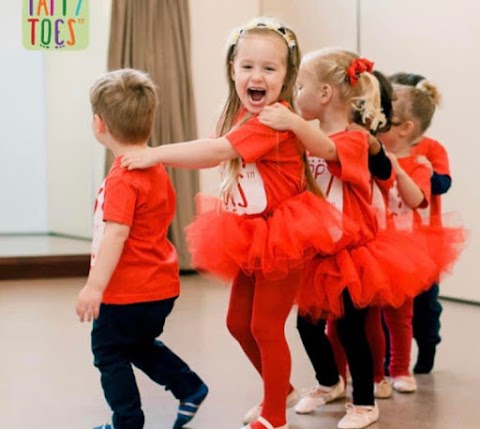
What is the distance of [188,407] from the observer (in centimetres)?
246

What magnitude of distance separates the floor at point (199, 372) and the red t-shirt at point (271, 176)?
65cm

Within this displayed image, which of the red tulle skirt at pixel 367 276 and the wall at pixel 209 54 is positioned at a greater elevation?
the wall at pixel 209 54

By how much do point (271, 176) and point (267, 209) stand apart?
0.29 feet

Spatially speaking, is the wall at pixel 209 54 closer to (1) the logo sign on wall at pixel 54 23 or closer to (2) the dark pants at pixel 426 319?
(1) the logo sign on wall at pixel 54 23

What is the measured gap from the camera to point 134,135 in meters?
2.29

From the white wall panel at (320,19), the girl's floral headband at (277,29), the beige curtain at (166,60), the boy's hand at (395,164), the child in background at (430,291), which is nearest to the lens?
the girl's floral headband at (277,29)

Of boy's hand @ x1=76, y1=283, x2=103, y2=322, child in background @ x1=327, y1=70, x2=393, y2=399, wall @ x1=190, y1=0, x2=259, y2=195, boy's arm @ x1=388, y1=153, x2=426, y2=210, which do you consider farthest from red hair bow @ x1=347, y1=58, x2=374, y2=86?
wall @ x1=190, y1=0, x2=259, y2=195

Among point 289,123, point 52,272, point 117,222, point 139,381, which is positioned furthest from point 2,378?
point 52,272

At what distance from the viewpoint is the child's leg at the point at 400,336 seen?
292 cm

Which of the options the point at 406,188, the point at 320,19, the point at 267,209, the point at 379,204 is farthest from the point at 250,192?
the point at 320,19

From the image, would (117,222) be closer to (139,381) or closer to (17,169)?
(139,381)

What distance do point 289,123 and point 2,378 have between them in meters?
1.45

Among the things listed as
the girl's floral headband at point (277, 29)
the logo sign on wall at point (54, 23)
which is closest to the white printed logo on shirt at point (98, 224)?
the girl's floral headband at point (277, 29)

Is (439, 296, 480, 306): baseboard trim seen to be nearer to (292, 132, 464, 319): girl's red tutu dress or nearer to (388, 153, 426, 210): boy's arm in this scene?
(388, 153, 426, 210): boy's arm
